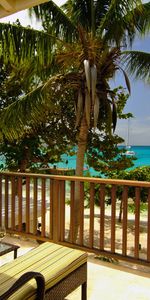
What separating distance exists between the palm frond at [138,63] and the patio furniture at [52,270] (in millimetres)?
5875

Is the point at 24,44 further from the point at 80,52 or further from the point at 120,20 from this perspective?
the point at 120,20

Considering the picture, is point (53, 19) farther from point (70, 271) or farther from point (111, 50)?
point (70, 271)

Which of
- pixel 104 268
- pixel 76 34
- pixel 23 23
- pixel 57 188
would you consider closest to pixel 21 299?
pixel 104 268

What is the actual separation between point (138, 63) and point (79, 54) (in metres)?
1.78

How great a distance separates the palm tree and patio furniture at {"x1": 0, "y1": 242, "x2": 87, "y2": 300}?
4.12m

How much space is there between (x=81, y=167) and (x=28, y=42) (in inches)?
120

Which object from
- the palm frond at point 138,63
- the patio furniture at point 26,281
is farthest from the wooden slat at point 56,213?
the palm frond at point 138,63

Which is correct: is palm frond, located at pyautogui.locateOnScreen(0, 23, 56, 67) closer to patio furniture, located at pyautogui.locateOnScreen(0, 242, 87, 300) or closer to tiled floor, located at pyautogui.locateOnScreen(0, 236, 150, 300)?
tiled floor, located at pyautogui.locateOnScreen(0, 236, 150, 300)

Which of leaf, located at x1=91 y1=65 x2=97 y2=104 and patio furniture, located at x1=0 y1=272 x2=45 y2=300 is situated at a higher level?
leaf, located at x1=91 y1=65 x2=97 y2=104

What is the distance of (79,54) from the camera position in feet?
20.9

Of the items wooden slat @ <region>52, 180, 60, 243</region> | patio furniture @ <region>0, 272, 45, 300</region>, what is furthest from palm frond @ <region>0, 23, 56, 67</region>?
patio furniture @ <region>0, 272, 45, 300</region>

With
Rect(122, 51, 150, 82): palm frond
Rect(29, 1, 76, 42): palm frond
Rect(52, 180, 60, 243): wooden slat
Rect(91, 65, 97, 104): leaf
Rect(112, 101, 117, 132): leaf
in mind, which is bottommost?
Rect(52, 180, 60, 243): wooden slat

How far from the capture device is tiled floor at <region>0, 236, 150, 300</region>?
2.74 metres

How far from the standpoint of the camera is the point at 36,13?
6801 mm
